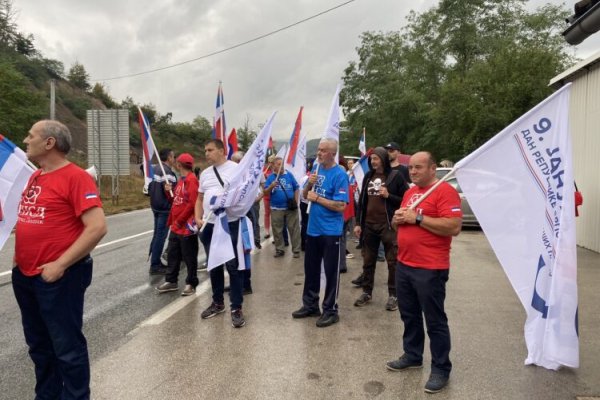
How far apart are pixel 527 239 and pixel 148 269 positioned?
232 inches

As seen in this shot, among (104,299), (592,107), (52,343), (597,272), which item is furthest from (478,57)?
(52,343)

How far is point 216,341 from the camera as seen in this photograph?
167 inches

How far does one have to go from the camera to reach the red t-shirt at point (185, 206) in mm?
5914

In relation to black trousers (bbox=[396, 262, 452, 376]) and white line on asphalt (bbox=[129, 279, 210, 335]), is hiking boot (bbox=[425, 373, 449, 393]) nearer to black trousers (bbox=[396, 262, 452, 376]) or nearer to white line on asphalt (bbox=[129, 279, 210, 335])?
black trousers (bbox=[396, 262, 452, 376])

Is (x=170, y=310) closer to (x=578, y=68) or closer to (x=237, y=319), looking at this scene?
(x=237, y=319)

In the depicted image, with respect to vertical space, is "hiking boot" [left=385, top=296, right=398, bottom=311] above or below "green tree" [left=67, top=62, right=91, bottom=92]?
below

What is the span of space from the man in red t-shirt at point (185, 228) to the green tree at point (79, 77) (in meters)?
61.7

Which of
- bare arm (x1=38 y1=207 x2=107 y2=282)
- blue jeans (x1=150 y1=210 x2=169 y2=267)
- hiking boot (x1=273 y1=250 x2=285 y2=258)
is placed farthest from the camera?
hiking boot (x1=273 y1=250 x2=285 y2=258)

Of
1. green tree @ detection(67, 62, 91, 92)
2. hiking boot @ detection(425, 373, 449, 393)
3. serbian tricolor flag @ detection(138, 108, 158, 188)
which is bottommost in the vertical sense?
hiking boot @ detection(425, 373, 449, 393)

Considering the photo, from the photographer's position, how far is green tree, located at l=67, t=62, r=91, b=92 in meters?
60.3

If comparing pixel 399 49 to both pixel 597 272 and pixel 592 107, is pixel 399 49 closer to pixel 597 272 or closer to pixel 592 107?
pixel 592 107

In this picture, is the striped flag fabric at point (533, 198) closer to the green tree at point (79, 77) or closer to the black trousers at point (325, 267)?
the black trousers at point (325, 267)

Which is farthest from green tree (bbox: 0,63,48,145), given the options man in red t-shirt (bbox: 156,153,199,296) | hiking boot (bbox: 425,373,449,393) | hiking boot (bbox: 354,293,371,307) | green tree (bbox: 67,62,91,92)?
green tree (bbox: 67,62,91,92)

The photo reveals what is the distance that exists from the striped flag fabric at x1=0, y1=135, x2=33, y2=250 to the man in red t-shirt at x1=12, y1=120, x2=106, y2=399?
58 cm
